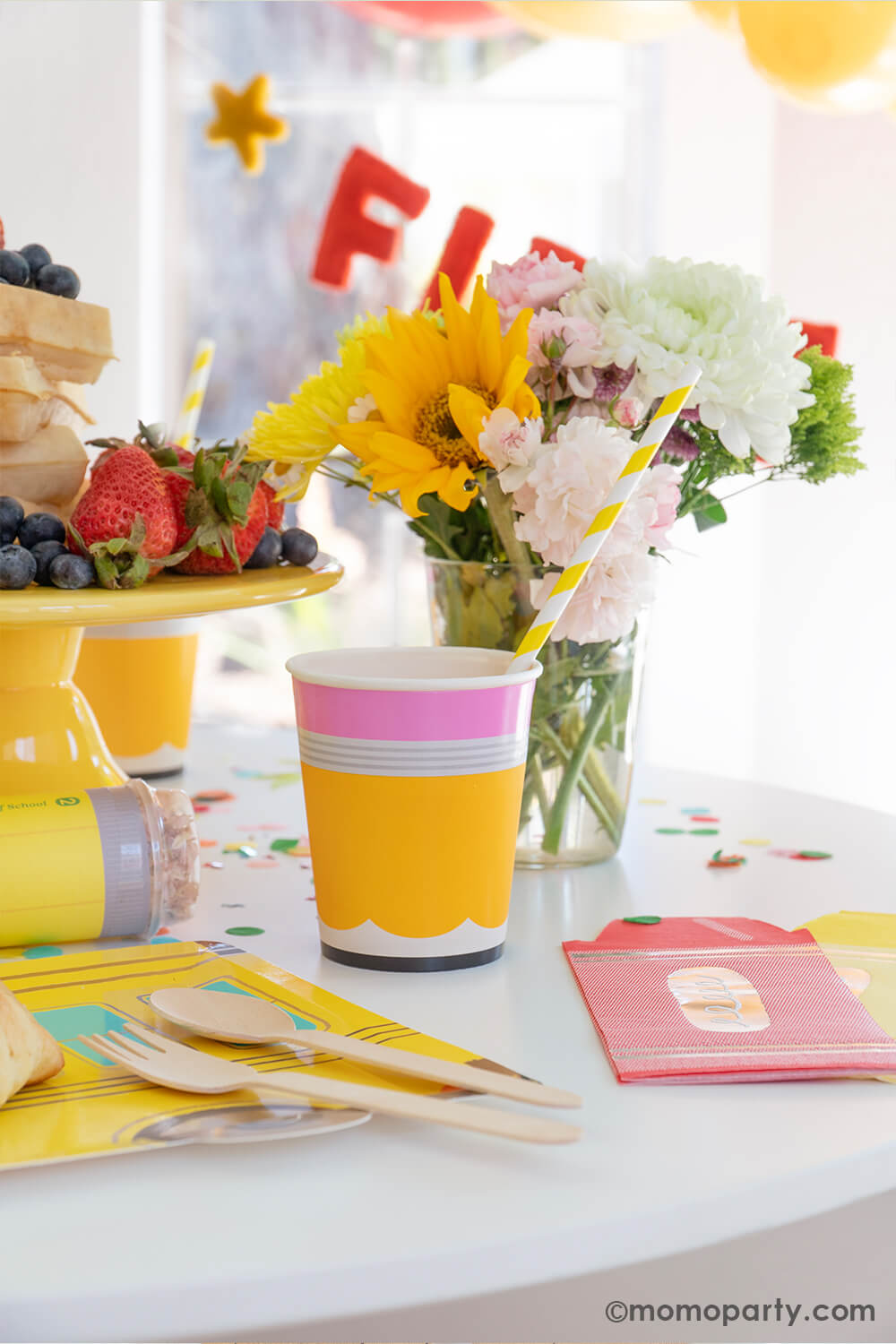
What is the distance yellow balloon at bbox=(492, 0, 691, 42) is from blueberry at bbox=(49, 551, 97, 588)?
4.52ft

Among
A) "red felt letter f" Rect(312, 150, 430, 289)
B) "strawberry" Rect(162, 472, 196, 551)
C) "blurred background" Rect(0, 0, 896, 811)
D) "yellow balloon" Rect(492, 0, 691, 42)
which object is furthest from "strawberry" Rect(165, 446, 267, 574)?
"blurred background" Rect(0, 0, 896, 811)

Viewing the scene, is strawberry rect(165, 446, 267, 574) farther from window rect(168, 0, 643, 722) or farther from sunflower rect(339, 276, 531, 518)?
window rect(168, 0, 643, 722)

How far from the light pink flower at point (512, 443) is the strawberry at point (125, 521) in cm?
19

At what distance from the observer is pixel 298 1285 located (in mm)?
383

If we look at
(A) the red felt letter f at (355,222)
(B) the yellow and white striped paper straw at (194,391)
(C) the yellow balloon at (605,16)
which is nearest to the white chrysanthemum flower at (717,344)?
(B) the yellow and white striped paper straw at (194,391)

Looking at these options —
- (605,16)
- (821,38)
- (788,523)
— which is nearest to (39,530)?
(821,38)

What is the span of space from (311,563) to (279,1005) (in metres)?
0.37

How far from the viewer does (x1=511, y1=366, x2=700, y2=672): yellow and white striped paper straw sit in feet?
2.19

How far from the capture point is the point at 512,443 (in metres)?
0.72

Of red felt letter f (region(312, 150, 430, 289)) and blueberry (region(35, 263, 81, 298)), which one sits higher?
red felt letter f (region(312, 150, 430, 289))

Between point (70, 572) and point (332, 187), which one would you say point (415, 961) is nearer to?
point (70, 572)

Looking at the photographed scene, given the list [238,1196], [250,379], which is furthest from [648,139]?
[238,1196]

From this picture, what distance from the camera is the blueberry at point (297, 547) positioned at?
Result: 2.81 feet

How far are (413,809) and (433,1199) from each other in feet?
0.75
